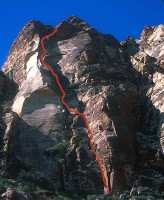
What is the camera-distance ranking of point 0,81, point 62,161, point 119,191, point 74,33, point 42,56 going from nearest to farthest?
point 119,191 → point 62,161 → point 0,81 → point 42,56 → point 74,33

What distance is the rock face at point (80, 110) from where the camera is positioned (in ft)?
87.8

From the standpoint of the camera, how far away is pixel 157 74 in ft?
121

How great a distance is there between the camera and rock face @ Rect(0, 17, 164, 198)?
2677 centimetres

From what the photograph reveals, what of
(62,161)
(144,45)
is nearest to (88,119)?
(62,161)

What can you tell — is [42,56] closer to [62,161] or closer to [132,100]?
[132,100]

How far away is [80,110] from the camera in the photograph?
31641 mm

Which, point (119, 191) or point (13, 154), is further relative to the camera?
point (13, 154)

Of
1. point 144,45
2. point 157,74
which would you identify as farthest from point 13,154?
point 144,45

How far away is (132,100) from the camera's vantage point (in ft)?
109

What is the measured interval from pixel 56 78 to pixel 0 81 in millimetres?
4579

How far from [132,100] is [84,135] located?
19.3 ft

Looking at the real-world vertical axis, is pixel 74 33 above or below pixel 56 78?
above

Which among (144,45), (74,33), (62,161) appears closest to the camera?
(62,161)

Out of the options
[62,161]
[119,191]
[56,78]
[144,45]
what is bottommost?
[119,191]
